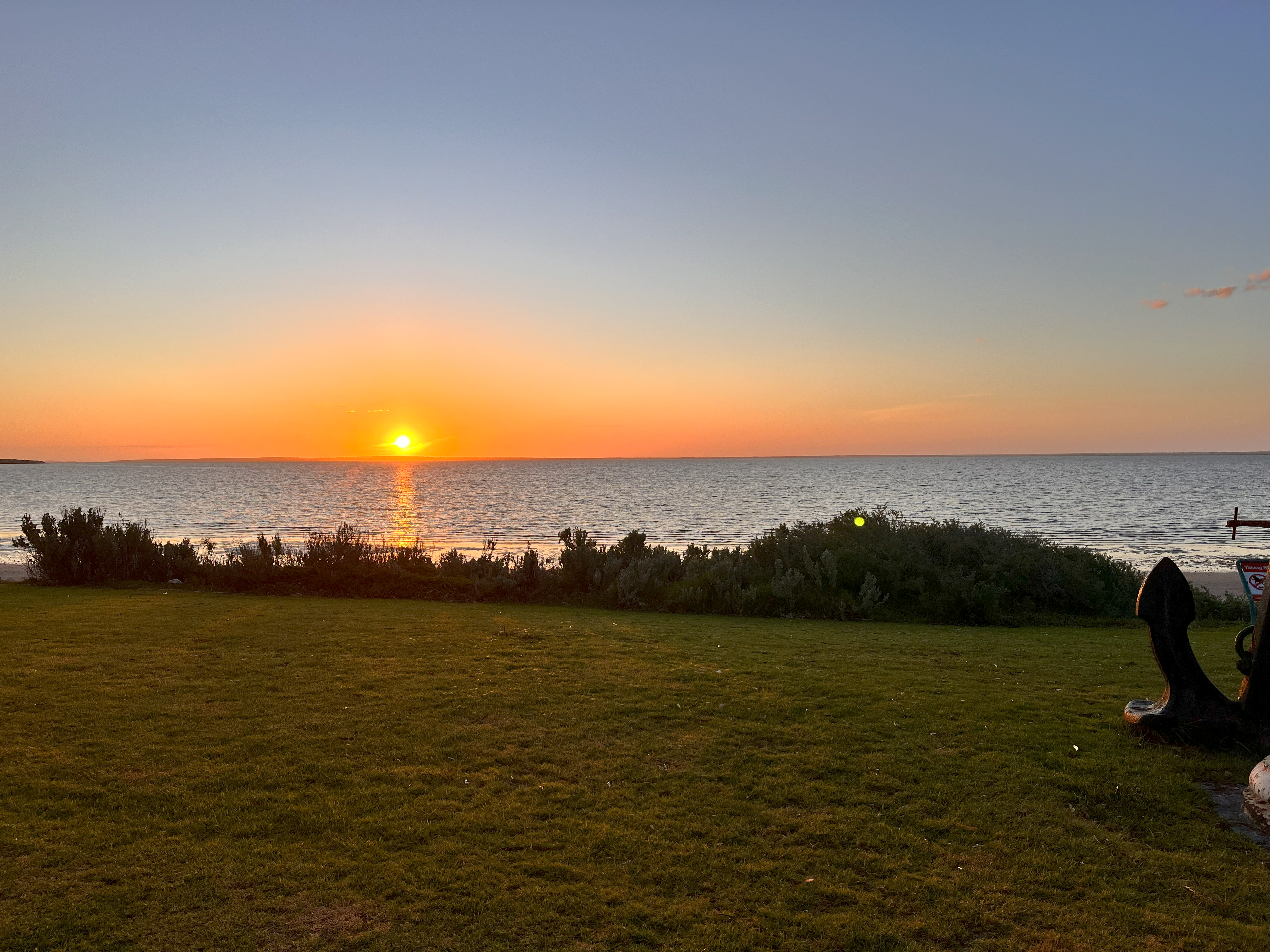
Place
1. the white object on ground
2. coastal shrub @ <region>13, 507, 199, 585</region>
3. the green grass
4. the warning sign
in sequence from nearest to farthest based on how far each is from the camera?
the green grass
the white object on ground
the warning sign
coastal shrub @ <region>13, 507, 199, 585</region>

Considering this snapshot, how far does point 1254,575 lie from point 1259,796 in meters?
2.35

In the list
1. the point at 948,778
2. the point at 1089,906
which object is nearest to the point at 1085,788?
the point at 948,778

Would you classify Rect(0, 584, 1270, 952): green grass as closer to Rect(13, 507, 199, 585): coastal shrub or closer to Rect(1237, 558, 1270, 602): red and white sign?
Rect(1237, 558, 1270, 602): red and white sign

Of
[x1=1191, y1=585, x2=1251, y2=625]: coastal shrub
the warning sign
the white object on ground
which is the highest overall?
the warning sign

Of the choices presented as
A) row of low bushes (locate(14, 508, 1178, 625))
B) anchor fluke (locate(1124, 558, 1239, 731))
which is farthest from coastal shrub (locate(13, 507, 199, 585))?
anchor fluke (locate(1124, 558, 1239, 731))

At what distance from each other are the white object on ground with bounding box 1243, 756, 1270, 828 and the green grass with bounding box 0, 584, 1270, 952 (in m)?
0.27

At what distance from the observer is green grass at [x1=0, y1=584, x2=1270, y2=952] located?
13.3 feet

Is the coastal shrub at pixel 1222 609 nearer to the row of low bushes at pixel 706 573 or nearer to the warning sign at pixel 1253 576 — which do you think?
the row of low bushes at pixel 706 573

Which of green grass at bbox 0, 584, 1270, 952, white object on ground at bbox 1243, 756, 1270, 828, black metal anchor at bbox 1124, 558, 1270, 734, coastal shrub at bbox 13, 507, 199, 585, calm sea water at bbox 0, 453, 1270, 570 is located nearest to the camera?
green grass at bbox 0, 584, 1270, 952

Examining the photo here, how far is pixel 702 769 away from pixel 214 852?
3318 millimetres

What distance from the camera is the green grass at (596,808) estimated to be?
405cm

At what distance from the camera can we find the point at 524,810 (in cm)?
531

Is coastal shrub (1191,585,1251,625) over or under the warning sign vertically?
under

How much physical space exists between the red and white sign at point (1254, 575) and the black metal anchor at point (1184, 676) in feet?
1.39
